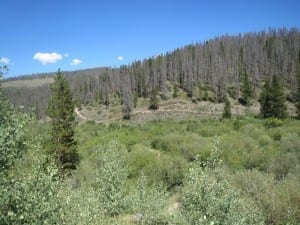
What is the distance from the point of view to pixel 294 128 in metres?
55.8

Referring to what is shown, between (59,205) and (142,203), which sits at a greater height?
(59,205)

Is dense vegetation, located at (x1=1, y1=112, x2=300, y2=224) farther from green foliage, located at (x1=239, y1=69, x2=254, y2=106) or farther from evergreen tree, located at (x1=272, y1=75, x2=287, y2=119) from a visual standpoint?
green foliage, located at (x1=239, y1=69, x2=254, y2=106)

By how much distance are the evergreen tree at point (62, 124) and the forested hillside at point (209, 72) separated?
7714cm

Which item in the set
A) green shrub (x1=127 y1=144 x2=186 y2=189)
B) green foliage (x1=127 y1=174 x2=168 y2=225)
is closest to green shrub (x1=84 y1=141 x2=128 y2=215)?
green foliage (x1=127 y1=174 x2=168 y2=225)

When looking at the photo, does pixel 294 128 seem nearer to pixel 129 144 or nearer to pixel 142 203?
pixel 129 144

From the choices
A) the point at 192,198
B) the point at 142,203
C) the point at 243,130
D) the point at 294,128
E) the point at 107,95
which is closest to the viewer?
the point at 192,198

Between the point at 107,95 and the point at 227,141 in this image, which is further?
the point at 107,95

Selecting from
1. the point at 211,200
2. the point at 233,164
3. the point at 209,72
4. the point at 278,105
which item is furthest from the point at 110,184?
the point at 209,72

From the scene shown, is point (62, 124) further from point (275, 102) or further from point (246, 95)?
point (246, 95)

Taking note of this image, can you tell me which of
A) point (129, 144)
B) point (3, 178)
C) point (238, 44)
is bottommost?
point (129, 144)

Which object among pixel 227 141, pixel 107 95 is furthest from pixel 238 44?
pixel 227 141

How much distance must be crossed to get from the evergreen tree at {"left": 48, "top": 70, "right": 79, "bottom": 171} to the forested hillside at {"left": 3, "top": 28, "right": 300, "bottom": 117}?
7714 centimetres

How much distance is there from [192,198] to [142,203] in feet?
21.3

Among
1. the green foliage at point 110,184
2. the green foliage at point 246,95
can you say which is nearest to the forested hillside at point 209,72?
the green foliage at point 246,95
